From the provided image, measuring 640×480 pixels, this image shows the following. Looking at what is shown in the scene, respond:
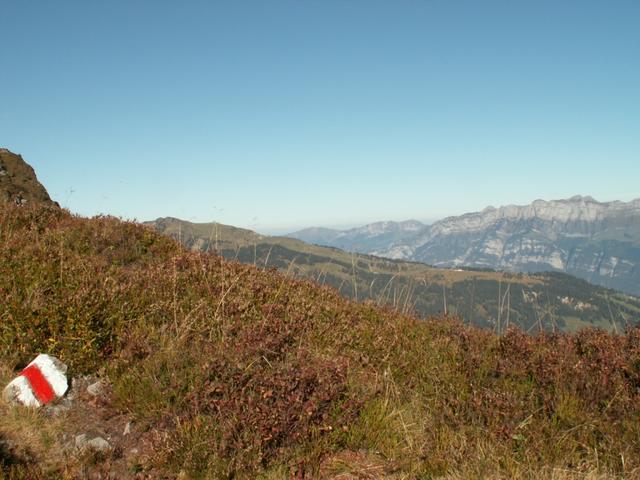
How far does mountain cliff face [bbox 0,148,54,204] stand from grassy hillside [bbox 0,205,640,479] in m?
7.20

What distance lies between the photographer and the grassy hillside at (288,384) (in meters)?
4.26

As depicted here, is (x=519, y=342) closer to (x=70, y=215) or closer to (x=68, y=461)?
(x=68, y=461)

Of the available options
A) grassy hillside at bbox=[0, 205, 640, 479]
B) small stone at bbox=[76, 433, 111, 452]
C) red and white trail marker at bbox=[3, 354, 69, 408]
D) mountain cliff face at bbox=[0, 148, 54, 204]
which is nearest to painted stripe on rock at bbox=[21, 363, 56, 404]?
red and white trail marker at bbox=[3, 354, 69, 408]

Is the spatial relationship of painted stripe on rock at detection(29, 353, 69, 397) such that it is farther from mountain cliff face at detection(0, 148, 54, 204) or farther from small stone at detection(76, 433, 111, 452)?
mountain cliff face at detection(0, 148, 54, 204)

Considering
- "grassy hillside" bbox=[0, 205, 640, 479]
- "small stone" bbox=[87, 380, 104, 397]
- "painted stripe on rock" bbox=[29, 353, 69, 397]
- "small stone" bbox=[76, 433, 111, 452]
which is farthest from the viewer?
"small stone" bbox=[87, 380, 104, 397]

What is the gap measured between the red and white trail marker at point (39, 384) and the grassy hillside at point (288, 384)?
170mm

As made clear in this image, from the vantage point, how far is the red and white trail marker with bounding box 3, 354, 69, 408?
4.96 meters

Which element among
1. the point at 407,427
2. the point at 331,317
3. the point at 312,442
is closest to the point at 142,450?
the point at 312,442

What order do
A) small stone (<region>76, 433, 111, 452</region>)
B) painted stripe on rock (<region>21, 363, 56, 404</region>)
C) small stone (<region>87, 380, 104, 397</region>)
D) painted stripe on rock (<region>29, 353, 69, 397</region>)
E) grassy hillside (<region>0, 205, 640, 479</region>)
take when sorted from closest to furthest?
grassy hillside (<region>0, 205, 640, 479</region>) < small stone (<region>76, 433, 111, 452</region>) < painted stripe on rock (<region>21, 363, 56, 404</region>) < painted stripe on rock (<region>29, 353, 69, 397</region>) < small stone (<region>87, 380, 104, 397</region>)

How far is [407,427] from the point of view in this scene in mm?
5004

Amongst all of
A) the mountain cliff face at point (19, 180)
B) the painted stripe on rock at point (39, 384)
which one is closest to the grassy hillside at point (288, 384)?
the painted stripe on rock at point (39, 384)

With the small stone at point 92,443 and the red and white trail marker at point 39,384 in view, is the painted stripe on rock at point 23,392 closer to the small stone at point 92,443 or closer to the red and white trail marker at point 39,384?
the red and white trail marker at point 39,384

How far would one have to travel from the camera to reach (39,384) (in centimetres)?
512

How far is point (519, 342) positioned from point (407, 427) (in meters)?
2.83
